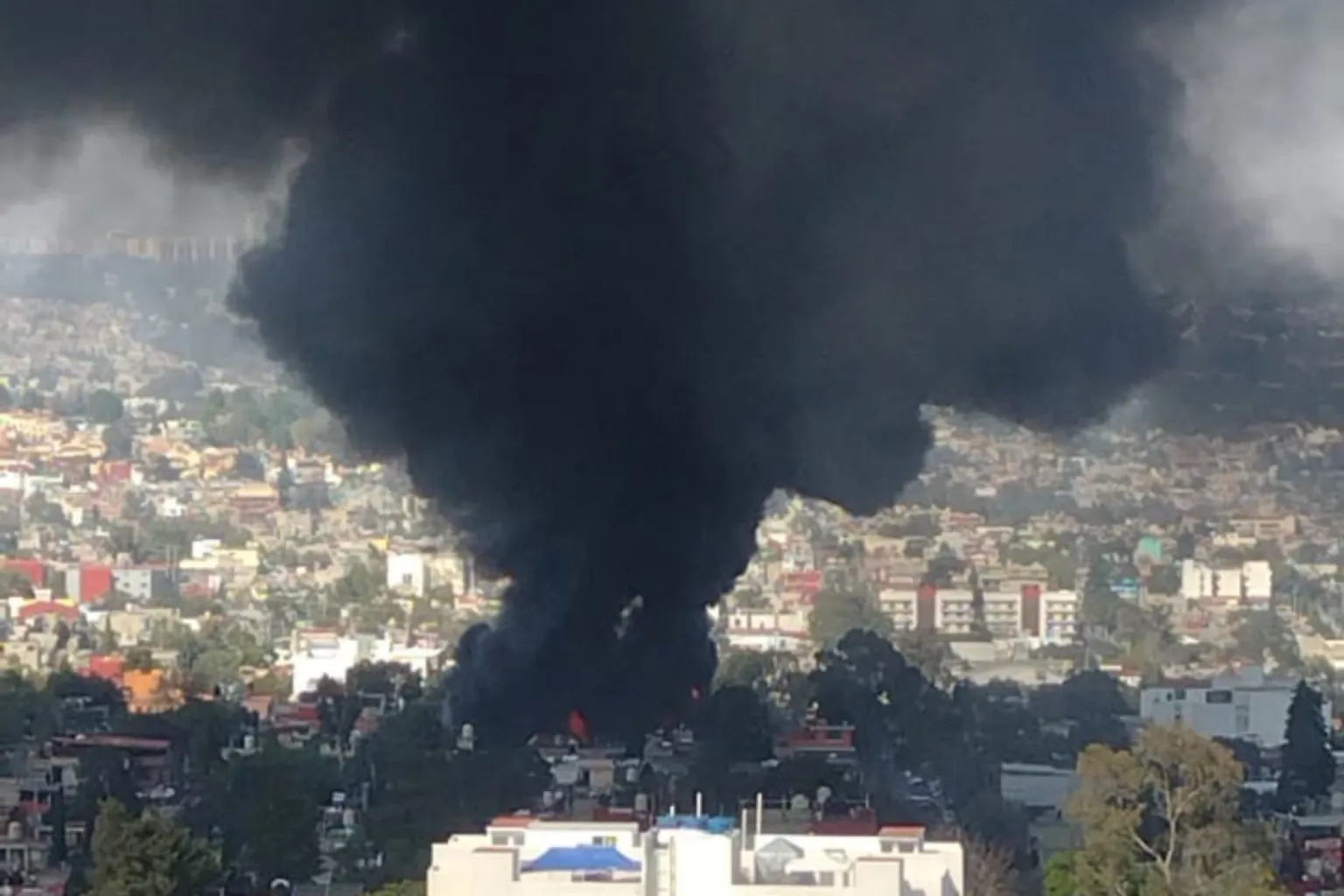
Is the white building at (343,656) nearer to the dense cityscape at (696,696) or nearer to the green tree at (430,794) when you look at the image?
the dense cityscape at (696,696)

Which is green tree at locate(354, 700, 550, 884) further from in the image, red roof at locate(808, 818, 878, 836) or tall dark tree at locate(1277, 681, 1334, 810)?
tall dark tree at locate(1277, 681, 1334, 810)

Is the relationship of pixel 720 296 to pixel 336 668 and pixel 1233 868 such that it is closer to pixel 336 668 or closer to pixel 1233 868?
pixel 1233 868

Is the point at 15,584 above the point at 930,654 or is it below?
above

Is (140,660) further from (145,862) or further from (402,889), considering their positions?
(402,889)

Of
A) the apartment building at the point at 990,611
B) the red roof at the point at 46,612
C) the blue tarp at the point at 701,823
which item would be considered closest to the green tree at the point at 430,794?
the blue tarp at the point at 701,823

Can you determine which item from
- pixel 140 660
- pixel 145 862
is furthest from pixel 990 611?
pixel 145 862

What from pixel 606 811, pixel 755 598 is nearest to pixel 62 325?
pixel 755 598

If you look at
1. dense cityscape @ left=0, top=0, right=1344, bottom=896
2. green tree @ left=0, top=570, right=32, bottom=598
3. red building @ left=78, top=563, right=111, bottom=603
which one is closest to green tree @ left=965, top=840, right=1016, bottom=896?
dense cityscape @ left=0, top=0, right=1344, bottom=896
